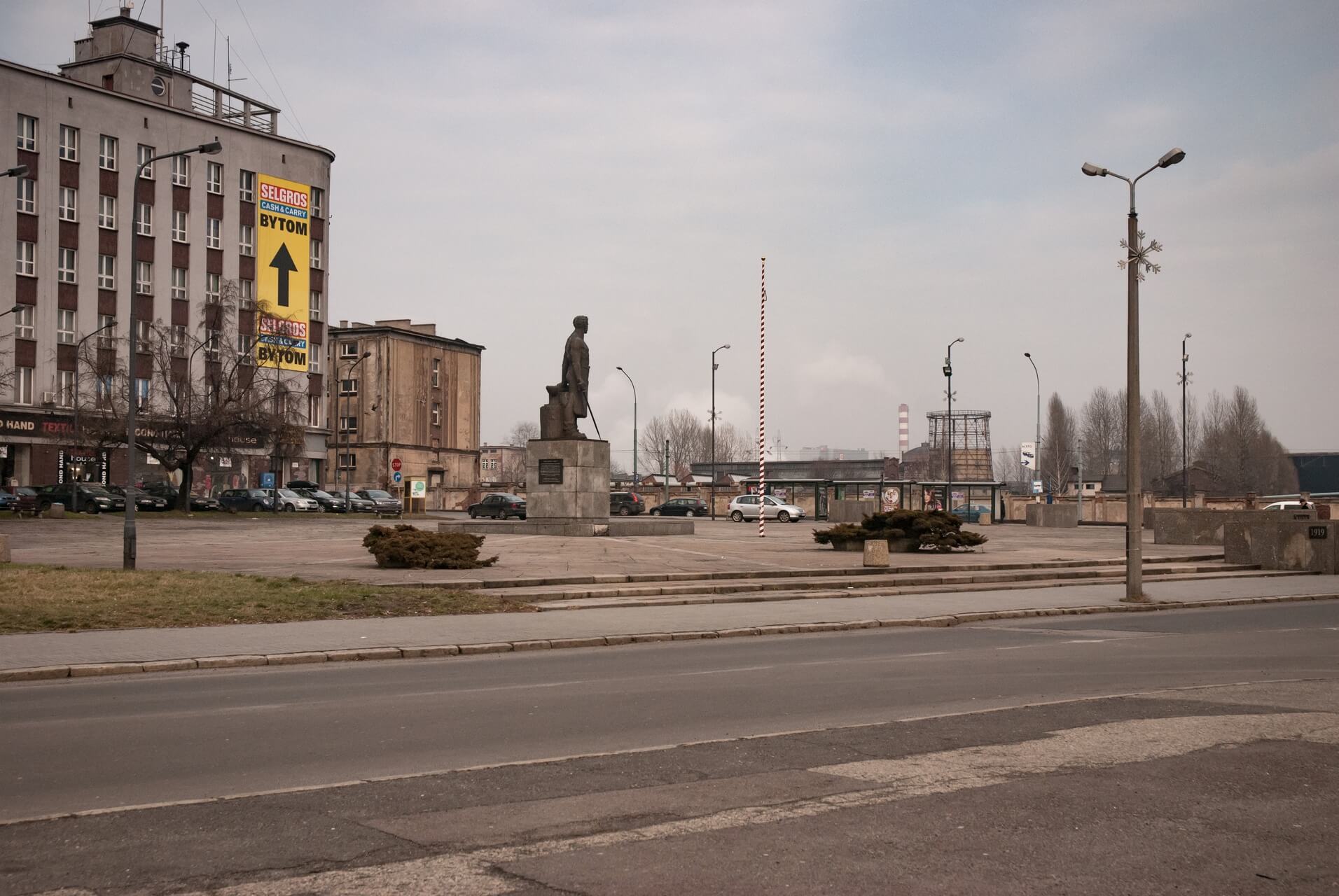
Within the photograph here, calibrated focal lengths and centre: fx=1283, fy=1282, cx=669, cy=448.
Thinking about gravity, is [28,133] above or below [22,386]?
above

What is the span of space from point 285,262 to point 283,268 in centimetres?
40

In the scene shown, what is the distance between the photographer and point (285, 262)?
263ft

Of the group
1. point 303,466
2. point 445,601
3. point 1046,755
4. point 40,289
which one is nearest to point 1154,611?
point 445,601

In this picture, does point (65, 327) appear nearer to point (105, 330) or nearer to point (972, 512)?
point (105, 330)

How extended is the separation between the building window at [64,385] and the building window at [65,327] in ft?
5.57

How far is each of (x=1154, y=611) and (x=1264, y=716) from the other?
41.7ft

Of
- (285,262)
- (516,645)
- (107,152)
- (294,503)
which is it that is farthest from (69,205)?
(516,645)

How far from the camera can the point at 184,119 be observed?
74.5 metres

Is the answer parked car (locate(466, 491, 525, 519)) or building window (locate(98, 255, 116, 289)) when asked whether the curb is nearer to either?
parked car (locate(466, 491, 525, 519))

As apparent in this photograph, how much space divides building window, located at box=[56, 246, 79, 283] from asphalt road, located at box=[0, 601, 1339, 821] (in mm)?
62836

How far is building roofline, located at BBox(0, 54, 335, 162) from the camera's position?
66625 mm

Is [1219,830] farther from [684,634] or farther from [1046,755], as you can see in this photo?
[684,634]

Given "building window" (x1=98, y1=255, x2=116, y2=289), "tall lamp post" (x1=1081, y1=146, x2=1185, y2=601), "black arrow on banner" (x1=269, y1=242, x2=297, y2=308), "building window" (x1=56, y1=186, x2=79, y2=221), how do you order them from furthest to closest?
"black arrow on banner" (x1=269, y1=242, x2=297, y2=308) → "building window" (x1=98, y1=255, x2=116, y2=289) → "building window" (x1=56, y1=186, x2=79, y2=221) → "tall lamp post" (x1=1081, y1=146, x2=1185, y2=601)

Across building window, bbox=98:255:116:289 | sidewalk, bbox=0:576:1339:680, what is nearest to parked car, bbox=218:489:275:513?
building window, bbox=98:255:116:289
